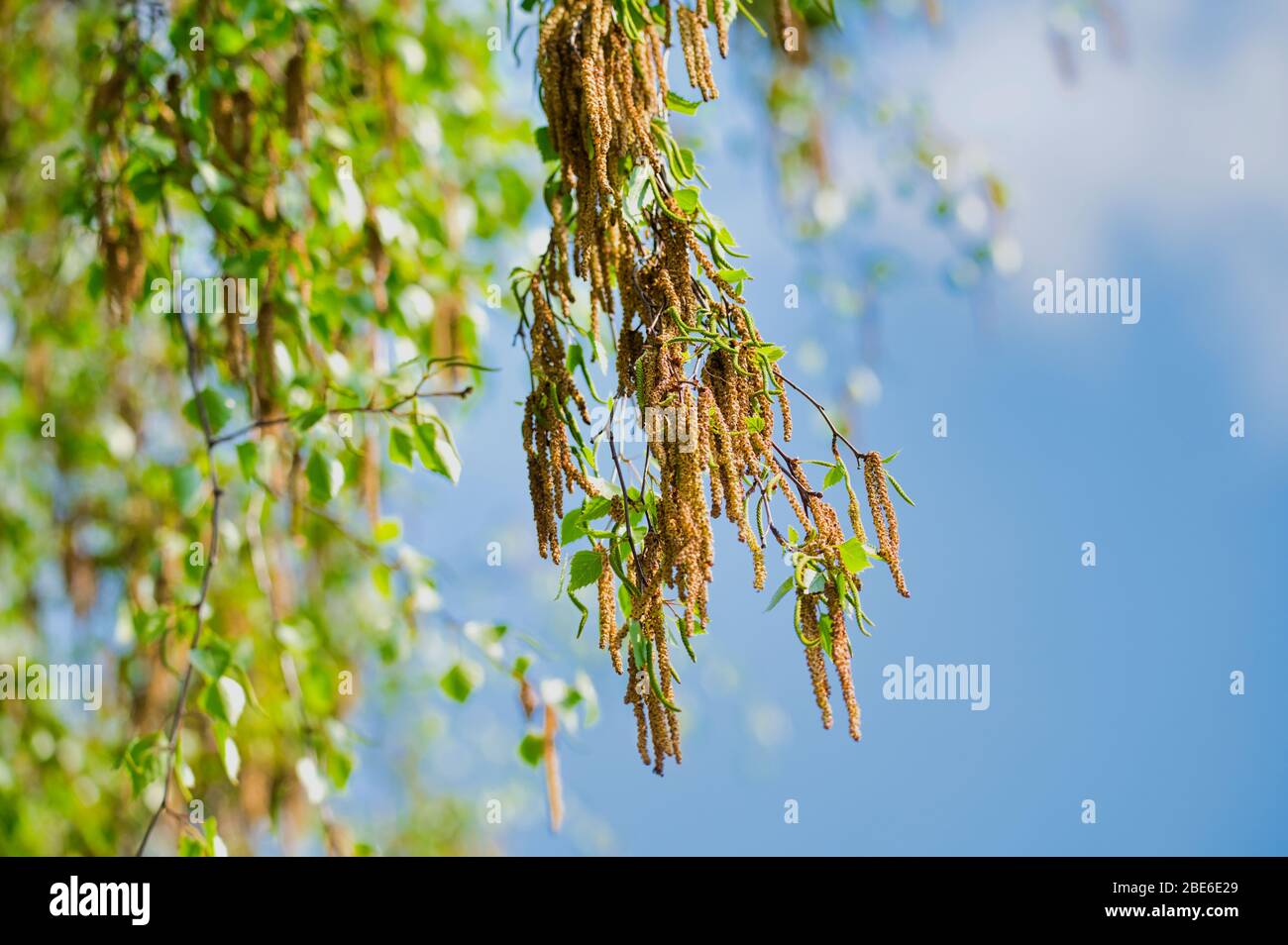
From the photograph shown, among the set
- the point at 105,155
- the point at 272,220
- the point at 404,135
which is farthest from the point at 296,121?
the point at 404,135

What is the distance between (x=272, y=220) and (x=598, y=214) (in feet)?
3.58

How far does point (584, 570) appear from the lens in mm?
1068

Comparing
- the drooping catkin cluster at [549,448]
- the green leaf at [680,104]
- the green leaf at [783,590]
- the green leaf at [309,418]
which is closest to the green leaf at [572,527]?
the drooping catkin cluster at [549,448]

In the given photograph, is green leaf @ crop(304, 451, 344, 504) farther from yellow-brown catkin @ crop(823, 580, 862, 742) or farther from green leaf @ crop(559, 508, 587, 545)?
yellow-brown catkin @ crop(823, 580, 862, 742)

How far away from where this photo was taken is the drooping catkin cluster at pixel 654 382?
94 cm

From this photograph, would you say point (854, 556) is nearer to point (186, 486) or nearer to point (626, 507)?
point (626, 507)
